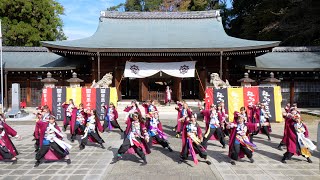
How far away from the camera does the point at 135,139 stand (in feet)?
23.4

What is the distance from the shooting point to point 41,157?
6.90 meters

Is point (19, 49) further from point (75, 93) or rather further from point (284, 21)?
point (284, 21)

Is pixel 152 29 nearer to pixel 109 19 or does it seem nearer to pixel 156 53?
pixel 109 19

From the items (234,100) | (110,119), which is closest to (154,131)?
(110,119)

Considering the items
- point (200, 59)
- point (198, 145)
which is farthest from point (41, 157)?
point (200, 59)

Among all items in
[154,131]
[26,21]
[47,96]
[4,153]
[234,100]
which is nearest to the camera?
[4,153]

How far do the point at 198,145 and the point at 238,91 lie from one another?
796cm

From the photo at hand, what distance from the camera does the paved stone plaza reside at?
6.13m

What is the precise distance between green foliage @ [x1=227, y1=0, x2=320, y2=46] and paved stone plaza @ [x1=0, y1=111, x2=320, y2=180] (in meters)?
20.3

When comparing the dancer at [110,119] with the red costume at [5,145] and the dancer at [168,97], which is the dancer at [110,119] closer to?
the red costume at [5,145]

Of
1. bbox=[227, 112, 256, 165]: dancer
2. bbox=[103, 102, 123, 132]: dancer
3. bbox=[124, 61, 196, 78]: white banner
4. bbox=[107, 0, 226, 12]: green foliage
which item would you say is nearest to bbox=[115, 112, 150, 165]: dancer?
bbox=[227, 112, 256, 165]: dancer

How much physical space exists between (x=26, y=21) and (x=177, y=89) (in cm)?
2099

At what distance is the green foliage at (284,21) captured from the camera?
24797 millimetres

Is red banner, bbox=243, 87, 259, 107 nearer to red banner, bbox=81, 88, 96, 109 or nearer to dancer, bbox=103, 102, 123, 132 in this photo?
dancer, bbox=103, 102, 123, 132
